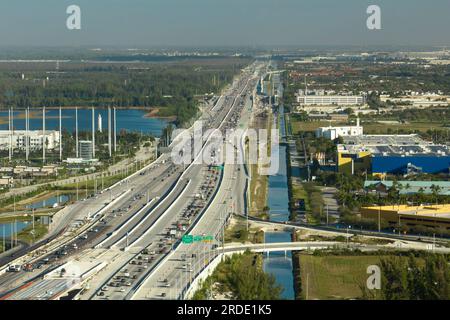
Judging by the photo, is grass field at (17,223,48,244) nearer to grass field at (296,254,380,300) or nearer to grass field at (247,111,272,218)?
grass field at (247,111,272,218)

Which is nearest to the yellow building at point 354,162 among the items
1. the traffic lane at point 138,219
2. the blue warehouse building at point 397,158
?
the blue warehouse building at point 397,158

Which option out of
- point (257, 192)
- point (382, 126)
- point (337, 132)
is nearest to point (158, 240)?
point (257, 192)

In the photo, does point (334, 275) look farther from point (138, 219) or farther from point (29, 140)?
point (29, 140)

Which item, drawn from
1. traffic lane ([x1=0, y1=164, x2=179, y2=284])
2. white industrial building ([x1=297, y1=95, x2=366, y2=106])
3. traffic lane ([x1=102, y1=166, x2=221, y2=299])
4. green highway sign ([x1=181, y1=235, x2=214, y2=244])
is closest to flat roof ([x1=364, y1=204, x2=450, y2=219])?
traffic lane ([x1=102, y1=166, x2=221, y2=299])

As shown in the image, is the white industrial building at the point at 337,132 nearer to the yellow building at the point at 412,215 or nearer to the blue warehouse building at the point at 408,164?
the blue warehouse building at the point at 408,164

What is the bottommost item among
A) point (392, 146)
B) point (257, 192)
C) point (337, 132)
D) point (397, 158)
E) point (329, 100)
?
point (257, 192)
